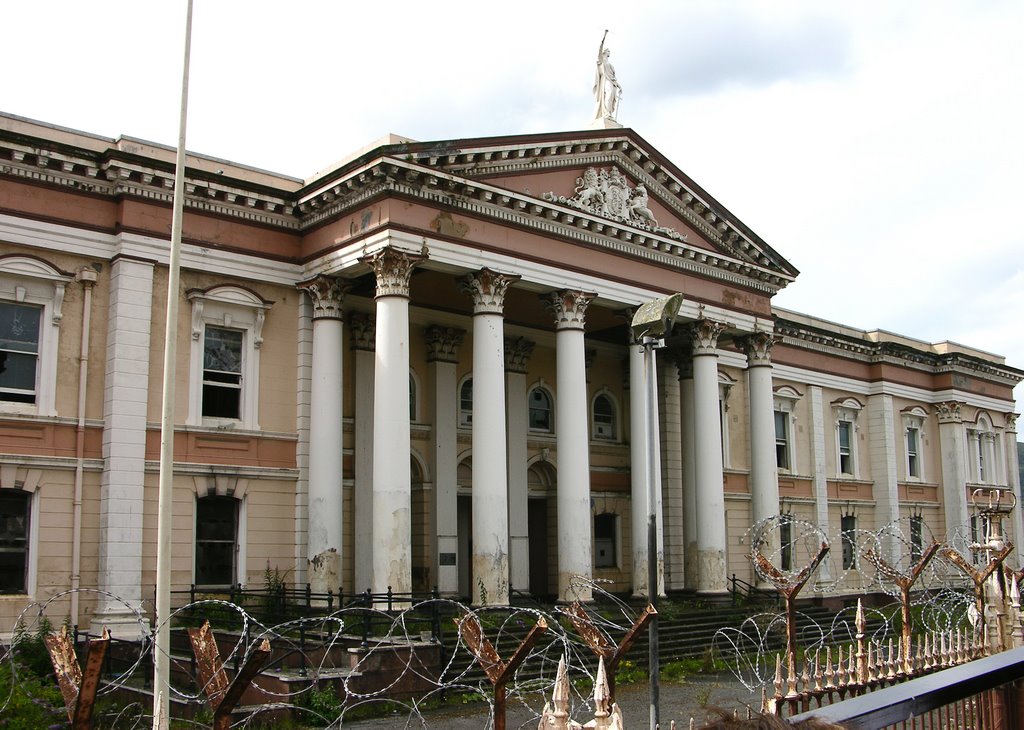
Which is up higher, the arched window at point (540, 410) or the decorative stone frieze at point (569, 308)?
the decorative stone frieze at point (569, 308)

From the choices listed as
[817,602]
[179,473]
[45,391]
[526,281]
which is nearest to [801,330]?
[817,602]

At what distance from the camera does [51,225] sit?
20016 millimetres

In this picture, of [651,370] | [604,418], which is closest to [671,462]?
[604,418]

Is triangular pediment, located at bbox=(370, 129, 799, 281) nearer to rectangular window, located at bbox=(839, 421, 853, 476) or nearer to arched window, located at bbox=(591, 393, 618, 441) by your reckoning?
arched window, located at bbox=(591, 393, 618, 441)

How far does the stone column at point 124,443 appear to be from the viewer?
19656mm

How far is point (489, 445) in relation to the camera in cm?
2183

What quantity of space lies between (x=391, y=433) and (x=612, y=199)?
8.92 m

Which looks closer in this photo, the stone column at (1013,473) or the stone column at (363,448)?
the stone column at (363,448)

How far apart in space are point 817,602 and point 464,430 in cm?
1210

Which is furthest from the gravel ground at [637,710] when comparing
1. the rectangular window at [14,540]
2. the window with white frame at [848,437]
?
the window with white frame at [848,437]

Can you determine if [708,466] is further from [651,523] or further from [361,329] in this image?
[651,523]

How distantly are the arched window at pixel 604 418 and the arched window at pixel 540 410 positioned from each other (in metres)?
1.84

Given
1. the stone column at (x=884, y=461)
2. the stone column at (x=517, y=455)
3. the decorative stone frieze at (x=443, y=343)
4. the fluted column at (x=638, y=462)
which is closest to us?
the fluted column at (x=638, y=462)

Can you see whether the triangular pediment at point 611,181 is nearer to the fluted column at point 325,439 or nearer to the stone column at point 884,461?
the fluted column at point 325,439
